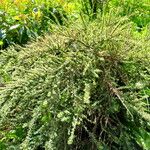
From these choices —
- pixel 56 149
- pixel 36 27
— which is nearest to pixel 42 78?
pixel 56 149

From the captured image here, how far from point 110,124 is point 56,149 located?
1.22 ft

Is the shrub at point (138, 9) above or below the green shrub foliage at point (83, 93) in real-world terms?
below

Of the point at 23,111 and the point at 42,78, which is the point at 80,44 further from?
the point at 23,111

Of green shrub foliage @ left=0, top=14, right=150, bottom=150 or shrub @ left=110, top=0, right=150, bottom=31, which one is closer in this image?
green shrub foliage @ left=0, top=14, right=150, bottom=150

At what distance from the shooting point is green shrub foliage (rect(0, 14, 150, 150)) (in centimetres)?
266

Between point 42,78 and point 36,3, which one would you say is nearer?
point 42,78

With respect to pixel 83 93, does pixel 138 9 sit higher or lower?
lower

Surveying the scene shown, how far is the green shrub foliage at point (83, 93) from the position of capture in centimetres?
266

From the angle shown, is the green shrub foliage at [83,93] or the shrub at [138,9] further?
the shrub at [138,9]

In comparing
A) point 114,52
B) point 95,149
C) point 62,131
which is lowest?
point 95,149

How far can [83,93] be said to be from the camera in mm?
2738

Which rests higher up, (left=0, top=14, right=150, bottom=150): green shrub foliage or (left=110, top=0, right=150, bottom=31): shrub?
(left=0, top=14, right=150, bottom=150): green shrub foliage

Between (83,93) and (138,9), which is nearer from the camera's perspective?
(83,93)

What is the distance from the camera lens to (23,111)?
287 cm
